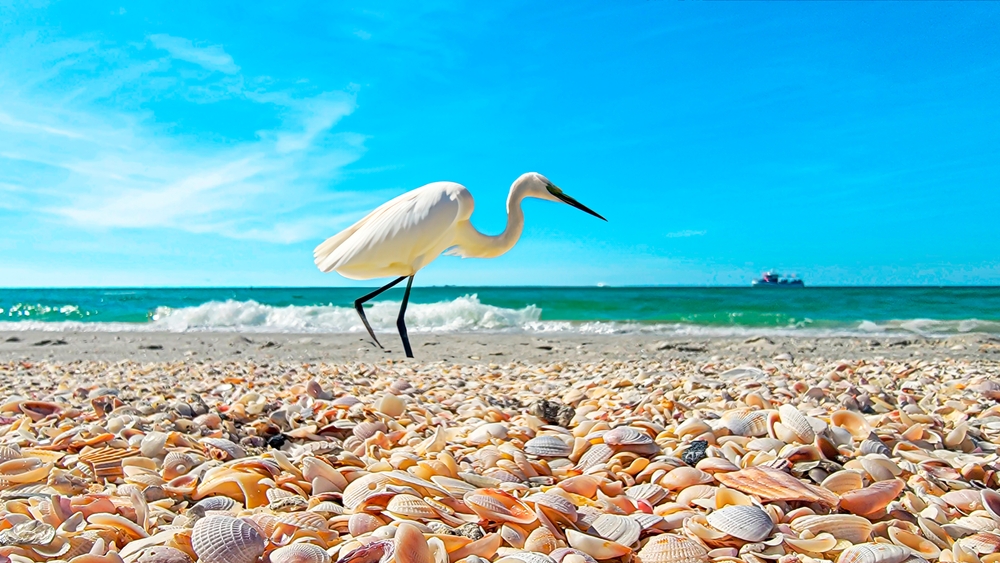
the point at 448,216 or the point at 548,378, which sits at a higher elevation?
the point at 448,216

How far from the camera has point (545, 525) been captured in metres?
1.54

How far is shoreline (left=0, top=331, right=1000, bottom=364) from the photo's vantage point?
7.05m

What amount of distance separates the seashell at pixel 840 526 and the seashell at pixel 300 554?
1187 millimetres

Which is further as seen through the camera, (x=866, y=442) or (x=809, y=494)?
(x=866, y=442)

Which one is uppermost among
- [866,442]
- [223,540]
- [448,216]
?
[448,216]

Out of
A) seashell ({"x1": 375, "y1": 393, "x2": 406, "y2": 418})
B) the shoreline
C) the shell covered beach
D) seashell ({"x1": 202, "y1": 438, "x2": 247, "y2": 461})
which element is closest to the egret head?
the shoreline

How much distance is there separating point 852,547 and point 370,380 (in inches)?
138

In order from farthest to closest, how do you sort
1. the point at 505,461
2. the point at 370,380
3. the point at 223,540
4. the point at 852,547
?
the point at 370,380 → the point at 505,461 → the point at 852,547 → the point at 223,540

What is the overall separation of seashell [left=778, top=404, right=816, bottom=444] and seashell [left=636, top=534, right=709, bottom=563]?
94 cm

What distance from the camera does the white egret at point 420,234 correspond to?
213 inches

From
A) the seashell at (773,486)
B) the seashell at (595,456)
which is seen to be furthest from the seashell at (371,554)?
the seashell at (773,486)

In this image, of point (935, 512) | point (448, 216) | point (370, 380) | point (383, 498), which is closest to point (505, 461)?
point (383, 498)

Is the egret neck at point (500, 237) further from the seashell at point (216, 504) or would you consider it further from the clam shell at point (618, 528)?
the clam shell at point (618, 528)

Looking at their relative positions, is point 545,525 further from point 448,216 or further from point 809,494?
point 448,216
